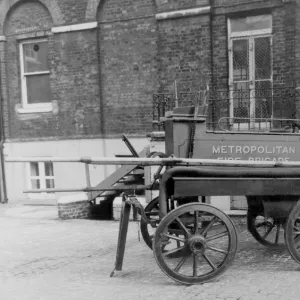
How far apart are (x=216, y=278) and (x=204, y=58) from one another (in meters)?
5.84

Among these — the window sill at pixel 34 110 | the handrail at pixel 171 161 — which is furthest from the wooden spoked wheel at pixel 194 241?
the window sill at pixel 34 110

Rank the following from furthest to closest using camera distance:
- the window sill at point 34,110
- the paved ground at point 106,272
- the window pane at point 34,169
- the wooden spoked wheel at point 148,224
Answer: the window pane at point 34,169
the window sill at point 34,110
the wooden spoked wheel at point 148,224
the paved ground at point 106,272

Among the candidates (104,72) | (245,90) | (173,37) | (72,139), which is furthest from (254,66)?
(72,139)

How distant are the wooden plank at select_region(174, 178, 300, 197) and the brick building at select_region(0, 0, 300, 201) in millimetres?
4162

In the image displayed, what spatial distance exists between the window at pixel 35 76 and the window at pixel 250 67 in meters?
4.62

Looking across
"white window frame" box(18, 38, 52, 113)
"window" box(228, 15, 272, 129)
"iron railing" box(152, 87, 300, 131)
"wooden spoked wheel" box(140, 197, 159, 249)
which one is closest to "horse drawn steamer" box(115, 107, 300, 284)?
"wooden spoked wheel" box(140, 197, 159, 249)

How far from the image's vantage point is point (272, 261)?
5.89 metres

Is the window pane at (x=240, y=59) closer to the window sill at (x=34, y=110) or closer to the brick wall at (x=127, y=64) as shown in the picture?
the brick wall at (x=127, y=64)

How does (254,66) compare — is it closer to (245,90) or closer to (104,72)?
(245,90)

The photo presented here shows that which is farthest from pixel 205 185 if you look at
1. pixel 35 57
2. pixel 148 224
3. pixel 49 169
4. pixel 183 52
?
pixel 35 57

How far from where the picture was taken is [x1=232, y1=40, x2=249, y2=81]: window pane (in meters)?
9.83

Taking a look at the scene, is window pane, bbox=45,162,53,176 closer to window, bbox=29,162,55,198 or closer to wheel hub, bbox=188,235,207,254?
window, bbox=29,162,55,198

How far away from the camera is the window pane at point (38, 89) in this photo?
39.0ft

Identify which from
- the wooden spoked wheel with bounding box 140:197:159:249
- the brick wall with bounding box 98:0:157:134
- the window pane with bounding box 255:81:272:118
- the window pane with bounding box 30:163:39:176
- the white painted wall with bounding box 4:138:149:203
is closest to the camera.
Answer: the wooden spoked wheel with bounding box 140:197:159:249
